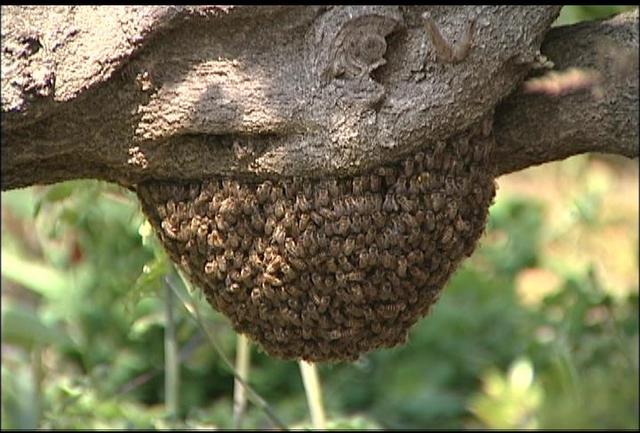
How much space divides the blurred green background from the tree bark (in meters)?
1.06

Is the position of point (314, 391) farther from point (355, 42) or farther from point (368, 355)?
point (368, 355)

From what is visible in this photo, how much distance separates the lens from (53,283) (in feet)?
15.2

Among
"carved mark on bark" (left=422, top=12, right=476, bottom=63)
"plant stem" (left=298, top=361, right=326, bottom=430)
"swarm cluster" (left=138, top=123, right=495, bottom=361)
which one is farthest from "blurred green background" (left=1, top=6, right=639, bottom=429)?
"carved mark on bark" (left=422, top=12, right=476, bottom=63)

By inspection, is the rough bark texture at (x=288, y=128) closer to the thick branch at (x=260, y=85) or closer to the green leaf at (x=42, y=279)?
the thick branch at (x=260, y=85)

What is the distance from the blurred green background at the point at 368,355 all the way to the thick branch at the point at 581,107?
1144 millimetres

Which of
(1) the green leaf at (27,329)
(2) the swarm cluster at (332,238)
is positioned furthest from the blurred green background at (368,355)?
(2) the swarm cluster at (332,238)

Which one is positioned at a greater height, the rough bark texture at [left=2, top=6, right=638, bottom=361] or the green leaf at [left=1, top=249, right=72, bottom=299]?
the rough bark texture at [left=2, top=6, right=638, bottom=361]

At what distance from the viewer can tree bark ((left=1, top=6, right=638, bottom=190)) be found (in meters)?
1.90

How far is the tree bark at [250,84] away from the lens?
1897mm

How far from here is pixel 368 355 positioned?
463cm

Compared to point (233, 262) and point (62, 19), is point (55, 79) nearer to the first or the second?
point (62, 19)

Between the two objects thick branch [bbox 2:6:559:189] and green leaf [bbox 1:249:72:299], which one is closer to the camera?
thick branch [bbox 2:6:559:189]

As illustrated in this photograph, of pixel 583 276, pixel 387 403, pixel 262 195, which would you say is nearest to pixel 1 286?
pixel 387 403

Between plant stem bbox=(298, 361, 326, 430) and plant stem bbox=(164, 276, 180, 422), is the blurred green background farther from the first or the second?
plant stem bbox=(298, 361, 326, 430)
